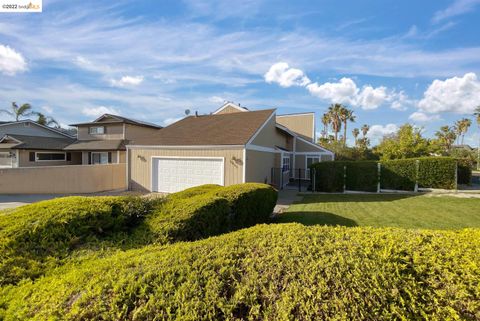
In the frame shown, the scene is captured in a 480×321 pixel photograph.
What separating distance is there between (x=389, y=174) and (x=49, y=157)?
30.0m

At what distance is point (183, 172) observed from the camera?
13578mm

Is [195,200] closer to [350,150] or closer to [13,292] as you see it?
[13,292]

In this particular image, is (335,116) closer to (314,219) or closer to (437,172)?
(437,172)

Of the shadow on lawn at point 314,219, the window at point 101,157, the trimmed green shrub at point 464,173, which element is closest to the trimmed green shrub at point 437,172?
the trimmed green shrub at point 464,173

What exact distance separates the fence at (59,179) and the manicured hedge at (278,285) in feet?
46.3

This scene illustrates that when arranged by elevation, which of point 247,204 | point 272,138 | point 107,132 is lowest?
point 247,204

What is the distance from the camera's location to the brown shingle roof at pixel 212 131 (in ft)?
43.1

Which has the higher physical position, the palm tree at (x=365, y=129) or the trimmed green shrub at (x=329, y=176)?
the palm tree at (x=365, y=129)

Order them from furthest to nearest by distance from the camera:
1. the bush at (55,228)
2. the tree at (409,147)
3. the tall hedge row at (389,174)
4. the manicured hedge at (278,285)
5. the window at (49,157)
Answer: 1. the window at (49,157)
2. the tree at (409,147)
3. the tall hedge row at (389,174)
4. the bush at (55,228)
5. the manicured hedge at (278,285)

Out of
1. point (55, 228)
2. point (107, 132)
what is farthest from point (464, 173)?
point (107, 132)

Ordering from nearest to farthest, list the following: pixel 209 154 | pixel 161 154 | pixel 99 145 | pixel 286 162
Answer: pixel 209 154 → pixel 161 154 → pixel 286 162 → pixel 99 145

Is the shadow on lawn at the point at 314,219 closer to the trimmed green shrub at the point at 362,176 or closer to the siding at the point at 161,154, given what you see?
the siding at the point at 161,154

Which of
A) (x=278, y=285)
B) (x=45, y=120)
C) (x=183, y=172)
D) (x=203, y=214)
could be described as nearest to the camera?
(x=278, y=285)

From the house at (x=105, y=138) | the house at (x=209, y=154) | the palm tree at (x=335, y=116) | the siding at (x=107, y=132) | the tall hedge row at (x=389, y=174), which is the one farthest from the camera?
the palm tree at (x=335, y=116)
